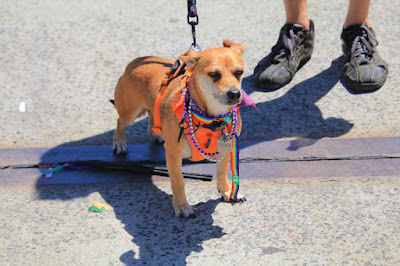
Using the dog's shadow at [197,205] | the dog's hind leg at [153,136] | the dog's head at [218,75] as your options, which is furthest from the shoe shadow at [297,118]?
the dog's head at [218,75]

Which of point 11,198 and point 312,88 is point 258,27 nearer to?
point 312,88

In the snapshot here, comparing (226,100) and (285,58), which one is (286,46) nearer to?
(285,58)

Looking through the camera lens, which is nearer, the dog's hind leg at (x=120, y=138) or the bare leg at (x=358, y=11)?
the dog's hind leg at (x=120, y=138)

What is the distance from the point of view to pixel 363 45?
4211 millimetres

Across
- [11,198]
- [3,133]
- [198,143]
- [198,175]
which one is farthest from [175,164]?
[3,133]

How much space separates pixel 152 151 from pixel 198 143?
938 mm

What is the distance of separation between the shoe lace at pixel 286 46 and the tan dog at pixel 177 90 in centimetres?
116

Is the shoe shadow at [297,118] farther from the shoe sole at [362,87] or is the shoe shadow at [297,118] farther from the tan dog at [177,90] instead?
the tan dog at [177,90]

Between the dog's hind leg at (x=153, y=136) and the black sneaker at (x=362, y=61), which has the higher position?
the black sneaker at (x=362, y=61)

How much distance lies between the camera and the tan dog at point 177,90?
2729 millimetres

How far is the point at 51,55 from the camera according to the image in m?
4.88

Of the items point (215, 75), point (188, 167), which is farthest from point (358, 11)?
point (215, 75)

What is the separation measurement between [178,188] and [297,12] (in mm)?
2070

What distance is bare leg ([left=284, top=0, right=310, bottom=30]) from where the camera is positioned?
4289 mm
